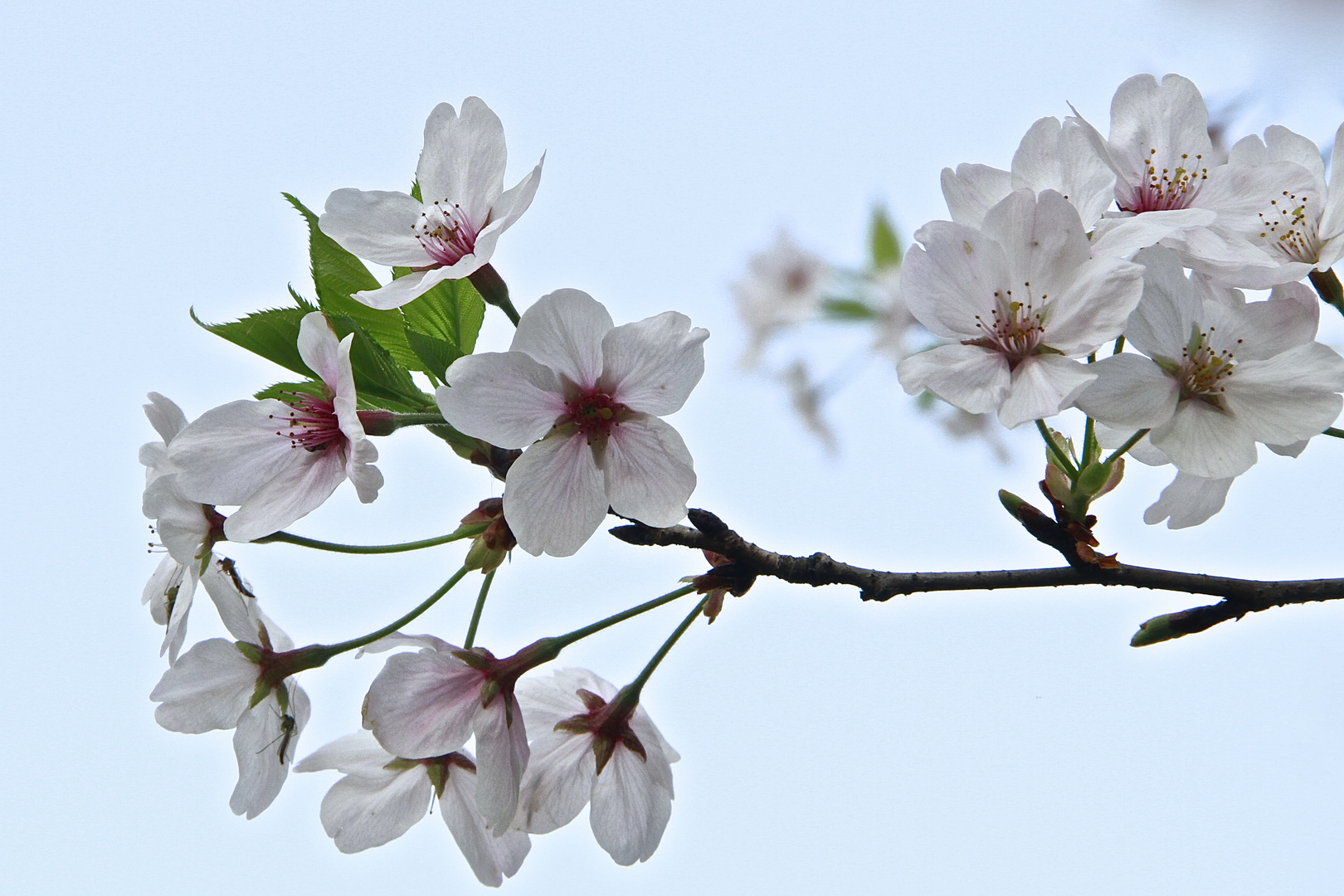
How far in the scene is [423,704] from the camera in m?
0.98

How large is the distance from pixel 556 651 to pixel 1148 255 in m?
0.62

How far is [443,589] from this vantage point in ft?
3.26

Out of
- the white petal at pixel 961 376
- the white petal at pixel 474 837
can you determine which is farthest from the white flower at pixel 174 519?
the white petal at pixel 961 376

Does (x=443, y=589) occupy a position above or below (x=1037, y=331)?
below

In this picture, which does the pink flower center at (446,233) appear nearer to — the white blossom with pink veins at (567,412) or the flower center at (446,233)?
the flower center at (446,233)

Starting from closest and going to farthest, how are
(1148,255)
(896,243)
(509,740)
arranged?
(1148,255)
(509,740)
(896,243)

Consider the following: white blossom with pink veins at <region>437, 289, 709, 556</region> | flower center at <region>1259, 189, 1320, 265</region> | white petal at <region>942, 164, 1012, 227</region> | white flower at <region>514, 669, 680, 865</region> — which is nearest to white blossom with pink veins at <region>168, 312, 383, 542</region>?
white blossom with pink veins at <region>437, 289, 709, 556</region>

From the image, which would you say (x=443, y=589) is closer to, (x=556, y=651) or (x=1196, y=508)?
(x=556, y=651)

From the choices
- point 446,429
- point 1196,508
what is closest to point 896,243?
point 1196,508

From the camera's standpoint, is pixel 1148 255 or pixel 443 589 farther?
pixel 443 589

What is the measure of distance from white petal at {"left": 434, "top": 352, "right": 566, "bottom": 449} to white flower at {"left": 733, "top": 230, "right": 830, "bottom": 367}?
270 cm

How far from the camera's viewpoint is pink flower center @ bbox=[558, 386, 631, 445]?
3.05ft

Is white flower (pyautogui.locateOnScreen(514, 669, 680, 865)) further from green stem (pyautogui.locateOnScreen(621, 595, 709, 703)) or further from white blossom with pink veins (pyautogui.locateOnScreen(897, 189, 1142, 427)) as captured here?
white blossom with pink veins (pyautogui.locateOnScreen(897, 189, 1142, 427))

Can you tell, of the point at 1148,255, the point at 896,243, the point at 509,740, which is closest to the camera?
the point at 1148,255
